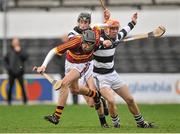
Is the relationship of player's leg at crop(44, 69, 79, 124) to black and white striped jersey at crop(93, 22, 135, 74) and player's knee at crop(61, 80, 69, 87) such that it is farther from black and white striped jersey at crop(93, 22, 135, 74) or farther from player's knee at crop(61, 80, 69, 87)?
black and white striped jersey at crop(93, 22, 135, 74)

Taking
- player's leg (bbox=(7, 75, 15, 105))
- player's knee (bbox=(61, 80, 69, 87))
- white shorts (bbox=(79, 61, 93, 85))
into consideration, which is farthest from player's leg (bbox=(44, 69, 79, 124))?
player's leg (bbox=(7, 75, 15, 105))

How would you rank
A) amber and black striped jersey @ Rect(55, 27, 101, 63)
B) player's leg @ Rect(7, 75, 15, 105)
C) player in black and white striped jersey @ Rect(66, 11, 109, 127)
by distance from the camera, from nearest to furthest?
1. amber and black striped jersey @ Rect(55, 27, 101, 63)
2. player in black and white striped jersey @ Rect(66, 11, 109, 127)
3. player's leg @ Rect(7, 75, 15, 105)

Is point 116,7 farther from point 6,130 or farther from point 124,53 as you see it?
point 6,130

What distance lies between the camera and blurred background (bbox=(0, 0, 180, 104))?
27031 mm

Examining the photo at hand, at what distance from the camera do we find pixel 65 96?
15430 millimetres

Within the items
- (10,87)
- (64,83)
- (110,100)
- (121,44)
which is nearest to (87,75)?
(110,100)

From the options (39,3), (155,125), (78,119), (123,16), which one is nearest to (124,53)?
(123,16)

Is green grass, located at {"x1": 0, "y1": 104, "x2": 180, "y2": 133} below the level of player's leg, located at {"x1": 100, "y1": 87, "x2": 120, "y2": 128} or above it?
below

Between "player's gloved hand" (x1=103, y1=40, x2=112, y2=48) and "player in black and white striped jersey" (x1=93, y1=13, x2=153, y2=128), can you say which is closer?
"player's gloved hand" (x1=103, y1=40, x2=112, y2=48)

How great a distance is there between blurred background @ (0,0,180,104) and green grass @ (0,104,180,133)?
11.6 feet

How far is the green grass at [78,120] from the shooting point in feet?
49.2

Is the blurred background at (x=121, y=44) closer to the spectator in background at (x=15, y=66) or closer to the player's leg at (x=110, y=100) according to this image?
the spectator in background at (x=15, y=66)

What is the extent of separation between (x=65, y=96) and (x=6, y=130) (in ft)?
4.41

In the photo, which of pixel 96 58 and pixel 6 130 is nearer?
pixel 6 130
